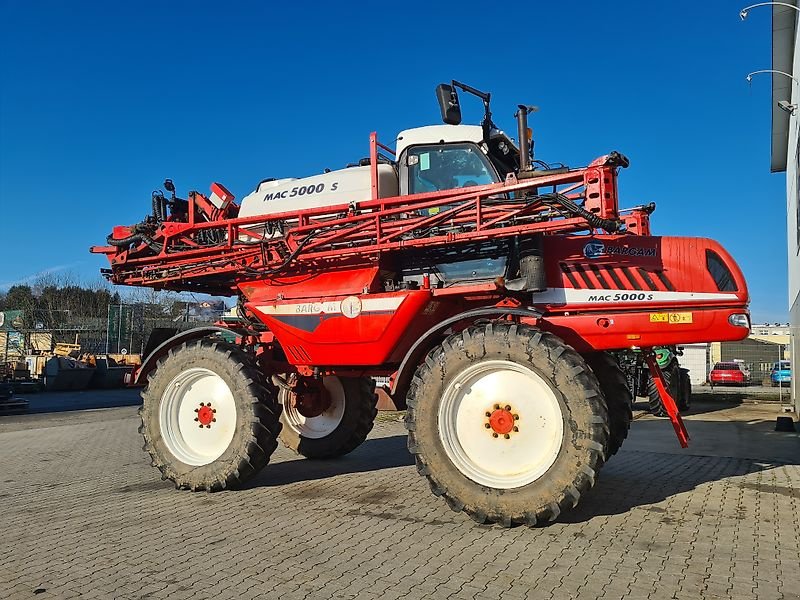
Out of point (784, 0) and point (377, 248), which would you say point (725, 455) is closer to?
point (377, 248)

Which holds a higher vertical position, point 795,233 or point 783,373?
point 795,233

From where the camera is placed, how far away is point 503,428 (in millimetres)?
5141

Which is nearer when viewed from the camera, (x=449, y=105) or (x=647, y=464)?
(x=449, y=105)

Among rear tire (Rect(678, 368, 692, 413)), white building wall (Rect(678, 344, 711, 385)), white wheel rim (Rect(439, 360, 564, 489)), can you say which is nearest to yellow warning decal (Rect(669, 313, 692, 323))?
white wheel rim (Rect(439, 360, 564, 489))

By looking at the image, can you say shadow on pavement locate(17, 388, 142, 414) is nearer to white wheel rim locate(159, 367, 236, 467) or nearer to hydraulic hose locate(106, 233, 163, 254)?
hydraulic hose locate(106, 233, 163, 254)

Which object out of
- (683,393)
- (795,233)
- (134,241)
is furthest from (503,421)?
(683,393)

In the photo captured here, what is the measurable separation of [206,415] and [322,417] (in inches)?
76.7

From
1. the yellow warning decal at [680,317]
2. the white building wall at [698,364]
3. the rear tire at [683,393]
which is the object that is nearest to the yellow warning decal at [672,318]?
the yellow warning decal at [680,317]

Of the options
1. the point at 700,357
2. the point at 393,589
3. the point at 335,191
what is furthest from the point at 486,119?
the point at 700,357

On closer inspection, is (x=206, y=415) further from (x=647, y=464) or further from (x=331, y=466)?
(x=647, y=464)

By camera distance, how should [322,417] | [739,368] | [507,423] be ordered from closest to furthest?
[507,423] < [322,417] < [739,368]

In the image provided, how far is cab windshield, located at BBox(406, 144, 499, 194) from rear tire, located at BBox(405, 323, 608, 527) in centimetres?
170

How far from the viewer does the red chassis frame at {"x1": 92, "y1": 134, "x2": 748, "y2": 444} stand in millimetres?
5246

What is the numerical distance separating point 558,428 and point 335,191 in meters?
3.39
